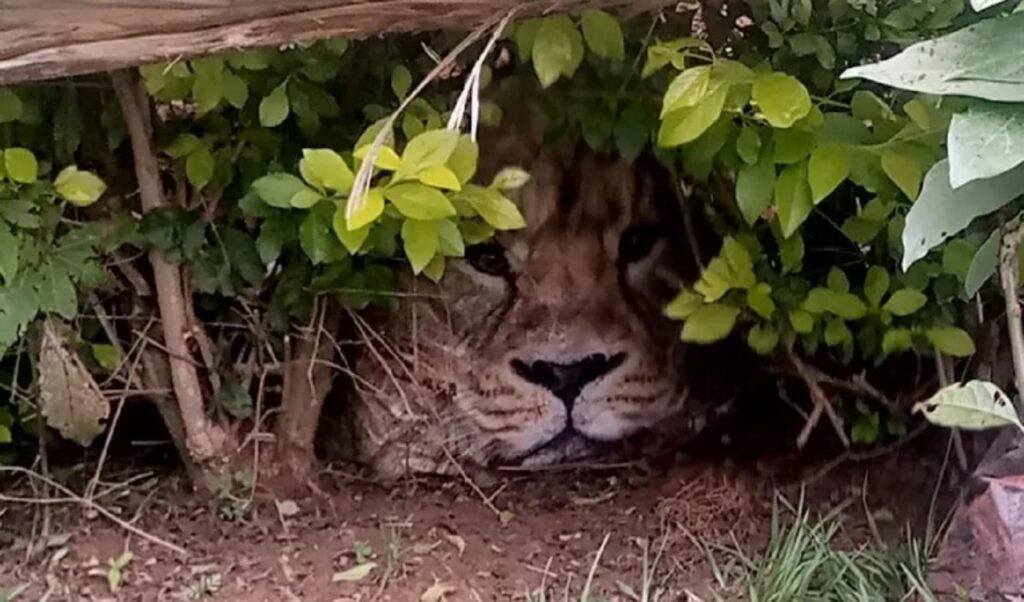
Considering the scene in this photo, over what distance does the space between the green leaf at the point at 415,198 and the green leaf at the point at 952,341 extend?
64cm

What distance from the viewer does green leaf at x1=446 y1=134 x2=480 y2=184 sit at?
1181 mm

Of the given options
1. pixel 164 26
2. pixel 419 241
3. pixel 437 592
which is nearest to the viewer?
pixel 164 26

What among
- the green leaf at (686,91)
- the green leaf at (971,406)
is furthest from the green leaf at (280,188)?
the green leaf at (971,406)

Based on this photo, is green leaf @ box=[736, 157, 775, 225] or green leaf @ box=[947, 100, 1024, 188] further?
green leaf @ box=[736, 157, 775, 225]

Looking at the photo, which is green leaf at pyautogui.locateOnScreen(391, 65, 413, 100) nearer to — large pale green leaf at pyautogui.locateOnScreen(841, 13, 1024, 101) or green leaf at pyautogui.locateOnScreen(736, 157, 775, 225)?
green leaf at pyautogui.locateOnScreen(736, 157, 775, 225)

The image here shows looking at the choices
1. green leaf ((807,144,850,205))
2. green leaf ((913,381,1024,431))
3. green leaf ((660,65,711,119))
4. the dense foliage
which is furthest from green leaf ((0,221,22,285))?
green leaf ((913,381,1024,431))

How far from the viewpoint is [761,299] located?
5.06 feet

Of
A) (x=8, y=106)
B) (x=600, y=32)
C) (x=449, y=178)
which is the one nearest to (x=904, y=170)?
(x=600, y=32)

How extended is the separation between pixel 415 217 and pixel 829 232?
770 millimetres

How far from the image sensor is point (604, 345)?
5.73ft

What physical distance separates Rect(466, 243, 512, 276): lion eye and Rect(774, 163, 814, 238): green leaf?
548mm

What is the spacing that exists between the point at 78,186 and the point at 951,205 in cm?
83

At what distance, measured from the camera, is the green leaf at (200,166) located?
148cm

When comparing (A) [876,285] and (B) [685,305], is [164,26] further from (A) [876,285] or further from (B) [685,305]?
(A) [876,285]
